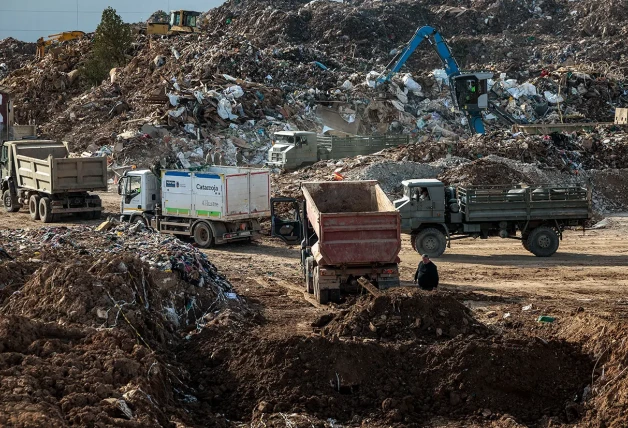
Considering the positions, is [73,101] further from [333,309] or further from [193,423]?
[193,423]

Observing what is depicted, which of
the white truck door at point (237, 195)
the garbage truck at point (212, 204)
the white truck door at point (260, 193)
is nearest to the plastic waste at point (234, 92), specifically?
the garbage truck at point (212, 204)

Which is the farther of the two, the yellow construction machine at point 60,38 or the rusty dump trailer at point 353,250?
the yellow construction machine at point 60,38

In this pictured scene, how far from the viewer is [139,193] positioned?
23094 mm

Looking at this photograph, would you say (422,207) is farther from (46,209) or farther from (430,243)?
(46,209)

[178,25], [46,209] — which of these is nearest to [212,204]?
[46,209]

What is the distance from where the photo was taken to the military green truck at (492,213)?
2094cm

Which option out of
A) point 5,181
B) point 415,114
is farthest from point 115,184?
point 415,114

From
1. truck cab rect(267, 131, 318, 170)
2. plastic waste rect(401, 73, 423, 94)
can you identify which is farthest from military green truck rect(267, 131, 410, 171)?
plastic waste rect(401, 73, 423, 94)

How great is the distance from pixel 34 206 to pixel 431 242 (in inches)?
485

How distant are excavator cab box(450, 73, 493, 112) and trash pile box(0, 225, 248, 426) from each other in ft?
70.7

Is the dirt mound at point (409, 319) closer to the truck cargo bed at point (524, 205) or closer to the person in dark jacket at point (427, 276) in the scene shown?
the person in dark jacket at point (427, 276)

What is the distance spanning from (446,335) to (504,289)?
18.2 ft

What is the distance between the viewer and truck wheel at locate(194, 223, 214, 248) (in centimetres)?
2188

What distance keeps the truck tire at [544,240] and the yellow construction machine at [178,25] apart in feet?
117
